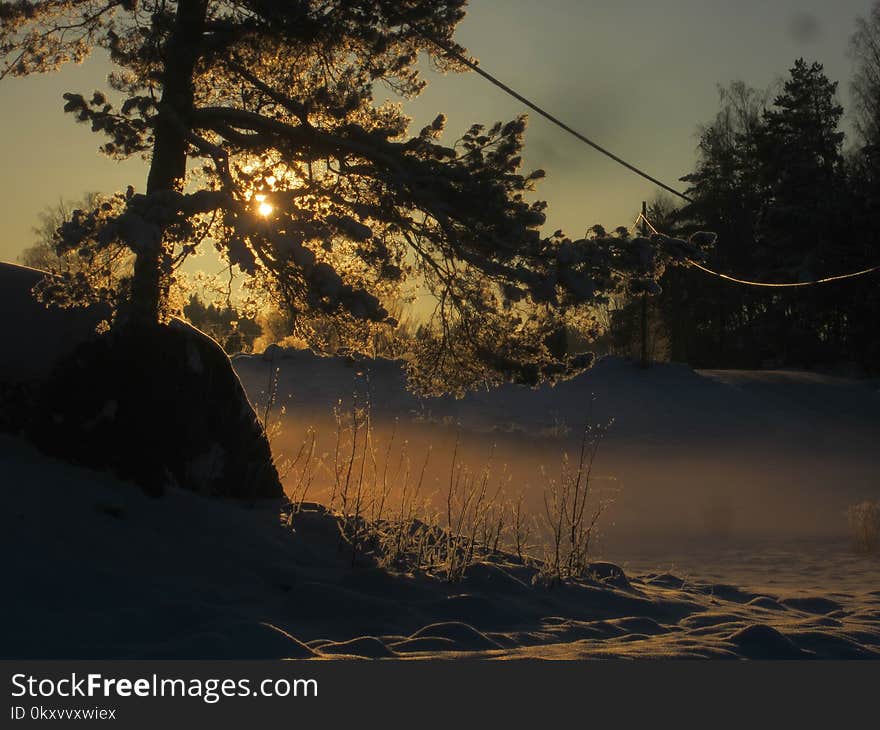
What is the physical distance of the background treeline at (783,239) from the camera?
32531 millimetres

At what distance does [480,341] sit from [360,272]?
144 cm

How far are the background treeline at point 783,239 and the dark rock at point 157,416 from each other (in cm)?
2165

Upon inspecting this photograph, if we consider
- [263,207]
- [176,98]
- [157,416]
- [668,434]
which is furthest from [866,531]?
[668,434]

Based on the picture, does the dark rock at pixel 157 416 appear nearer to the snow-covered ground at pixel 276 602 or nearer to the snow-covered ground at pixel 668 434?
the snow-covered ground at pixel 276 602

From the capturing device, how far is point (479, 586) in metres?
8.62

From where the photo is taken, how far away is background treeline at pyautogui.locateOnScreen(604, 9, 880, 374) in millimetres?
32531

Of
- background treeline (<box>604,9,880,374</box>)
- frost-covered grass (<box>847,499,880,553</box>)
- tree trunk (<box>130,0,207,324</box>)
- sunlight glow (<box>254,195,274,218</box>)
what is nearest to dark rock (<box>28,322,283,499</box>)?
tree trunk (<box>130,0,207,324</box>)

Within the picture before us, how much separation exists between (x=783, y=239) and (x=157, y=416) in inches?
1267

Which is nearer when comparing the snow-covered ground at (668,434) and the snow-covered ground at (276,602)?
the snow-covered ground at (276,602)

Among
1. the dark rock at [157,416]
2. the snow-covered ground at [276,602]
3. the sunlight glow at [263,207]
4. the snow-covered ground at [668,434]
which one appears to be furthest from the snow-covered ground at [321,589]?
the sunlight glow at [263,207]

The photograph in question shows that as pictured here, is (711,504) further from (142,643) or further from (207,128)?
(142,643)

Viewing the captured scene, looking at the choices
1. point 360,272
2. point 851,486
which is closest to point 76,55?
point 360,272

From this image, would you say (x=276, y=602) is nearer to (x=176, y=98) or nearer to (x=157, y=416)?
(x=157, y=416)

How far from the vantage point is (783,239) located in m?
36.7
